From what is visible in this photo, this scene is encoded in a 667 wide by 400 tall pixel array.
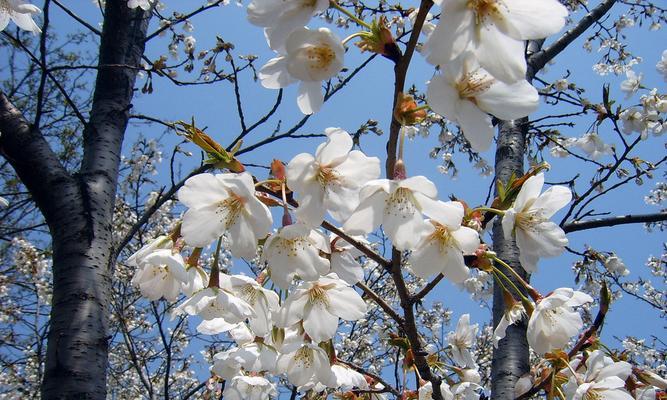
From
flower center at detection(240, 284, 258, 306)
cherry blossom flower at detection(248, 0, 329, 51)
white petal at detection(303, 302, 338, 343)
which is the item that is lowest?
white petal at detection(303, 302, 338, 343)

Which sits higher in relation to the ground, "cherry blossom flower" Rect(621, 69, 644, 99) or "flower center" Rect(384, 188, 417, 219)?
"cherry blossom flower" Rect(621, 69, 644, 99)

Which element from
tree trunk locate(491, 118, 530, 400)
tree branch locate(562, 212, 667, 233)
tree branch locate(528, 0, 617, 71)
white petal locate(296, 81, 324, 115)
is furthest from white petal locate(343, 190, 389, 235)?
tree branch locate(528, 0, 617, 71)

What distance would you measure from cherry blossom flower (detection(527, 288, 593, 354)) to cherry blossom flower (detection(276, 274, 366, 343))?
468 millimetres

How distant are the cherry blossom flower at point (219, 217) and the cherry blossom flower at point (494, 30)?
53 cm

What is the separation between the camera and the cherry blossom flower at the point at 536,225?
1255 millimetres

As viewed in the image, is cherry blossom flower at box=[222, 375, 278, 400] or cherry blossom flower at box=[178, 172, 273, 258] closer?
cherry blossom flower at box=[178, 172, 273, 258]

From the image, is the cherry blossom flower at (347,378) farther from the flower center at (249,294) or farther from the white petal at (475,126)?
the white petal at (475,126)

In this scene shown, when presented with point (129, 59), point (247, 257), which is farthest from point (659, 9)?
point (247, 257)

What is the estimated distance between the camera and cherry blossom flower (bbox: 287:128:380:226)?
1.10m

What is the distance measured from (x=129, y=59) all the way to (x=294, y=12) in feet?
8.84

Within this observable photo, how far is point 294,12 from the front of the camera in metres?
0.98

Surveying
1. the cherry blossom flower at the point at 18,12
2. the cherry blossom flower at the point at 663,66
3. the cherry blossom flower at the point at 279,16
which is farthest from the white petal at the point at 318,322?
the cherry blossom flower at the point at 663,66

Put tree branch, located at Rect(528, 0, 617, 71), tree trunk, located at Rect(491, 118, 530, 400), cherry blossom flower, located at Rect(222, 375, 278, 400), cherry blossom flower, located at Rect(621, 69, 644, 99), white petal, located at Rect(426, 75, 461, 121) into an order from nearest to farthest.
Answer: white petal, located at Rect(426, 75, 461, 121) → cherry blossom flower, located at Rect(222, 375, 278, 400) → tree trunk, located at Rect(491, 118, 530, 400) → tree branch, located at Rect(528, 0, 617, 71) → cherry blossom flower, located at Rect(621, 69, 644, 99)

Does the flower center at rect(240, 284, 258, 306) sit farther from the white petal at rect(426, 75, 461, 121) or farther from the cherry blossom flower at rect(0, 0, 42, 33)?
the cherry blossom flower at rect(0, 0, 42, 33)
